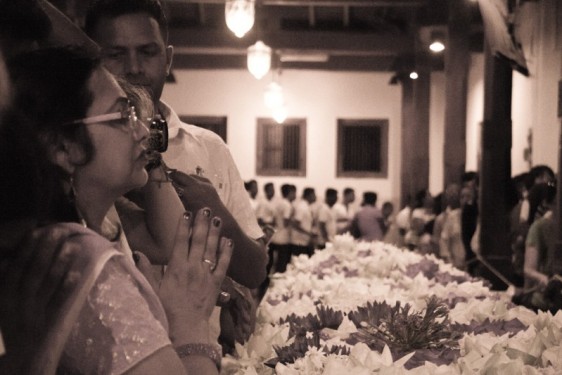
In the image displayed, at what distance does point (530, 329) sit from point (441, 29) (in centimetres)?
1196

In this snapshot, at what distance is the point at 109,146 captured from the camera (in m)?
1.62

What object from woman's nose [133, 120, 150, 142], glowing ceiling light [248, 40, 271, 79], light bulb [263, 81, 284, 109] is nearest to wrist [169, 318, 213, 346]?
woman's nose [133, 120, 150, 142]

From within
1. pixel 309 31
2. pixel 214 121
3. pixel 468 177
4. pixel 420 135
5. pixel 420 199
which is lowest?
pixel 420 199

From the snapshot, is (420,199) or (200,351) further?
(420,199)

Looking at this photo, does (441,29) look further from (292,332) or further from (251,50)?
(292,332)

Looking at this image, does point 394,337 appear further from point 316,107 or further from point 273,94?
point 316,107

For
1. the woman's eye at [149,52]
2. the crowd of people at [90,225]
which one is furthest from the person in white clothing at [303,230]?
the crowd of people at [90,225]

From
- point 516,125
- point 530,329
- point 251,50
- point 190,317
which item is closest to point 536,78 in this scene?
point 516,125

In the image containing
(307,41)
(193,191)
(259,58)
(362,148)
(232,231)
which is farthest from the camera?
(362,148)

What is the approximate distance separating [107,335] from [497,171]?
7755mm

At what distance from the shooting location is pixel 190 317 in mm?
1627

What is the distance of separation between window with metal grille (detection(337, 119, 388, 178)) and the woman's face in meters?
19.0

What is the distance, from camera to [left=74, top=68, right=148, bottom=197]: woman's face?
158 cm

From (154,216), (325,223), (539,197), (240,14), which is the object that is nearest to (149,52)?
(154,216)
